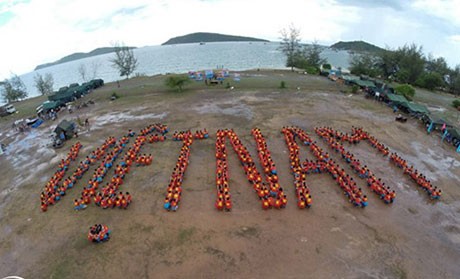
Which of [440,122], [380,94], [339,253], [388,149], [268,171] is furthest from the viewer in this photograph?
[380,94]

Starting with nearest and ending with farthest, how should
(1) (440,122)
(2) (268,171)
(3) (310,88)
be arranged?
(2) (268,171)
(1) (440,122)
(3) (310,88)

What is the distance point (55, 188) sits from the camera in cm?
1694

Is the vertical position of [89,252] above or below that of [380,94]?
below

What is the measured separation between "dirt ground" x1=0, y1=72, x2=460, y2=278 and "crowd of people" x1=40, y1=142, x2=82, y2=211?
49 centimetres

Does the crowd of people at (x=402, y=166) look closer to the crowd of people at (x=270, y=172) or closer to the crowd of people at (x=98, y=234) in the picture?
the crowd of people at (x=270, y=172)

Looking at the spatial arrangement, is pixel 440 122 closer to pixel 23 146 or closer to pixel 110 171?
pixel 110 171

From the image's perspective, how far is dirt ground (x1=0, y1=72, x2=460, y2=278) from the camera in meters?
11.3

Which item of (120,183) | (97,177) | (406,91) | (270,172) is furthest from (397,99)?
(97,177)

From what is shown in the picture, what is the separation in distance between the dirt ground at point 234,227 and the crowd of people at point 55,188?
49 cm

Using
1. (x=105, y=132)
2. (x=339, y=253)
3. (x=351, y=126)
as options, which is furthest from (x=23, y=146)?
(x=351, y=126)

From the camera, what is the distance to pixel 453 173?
61.4 feet

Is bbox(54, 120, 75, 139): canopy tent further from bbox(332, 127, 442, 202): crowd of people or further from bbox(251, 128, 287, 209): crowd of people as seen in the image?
bbox(332, 127, 442, 202): crowd of people

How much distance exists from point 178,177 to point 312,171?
29.0ft

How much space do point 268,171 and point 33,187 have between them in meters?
15.6
